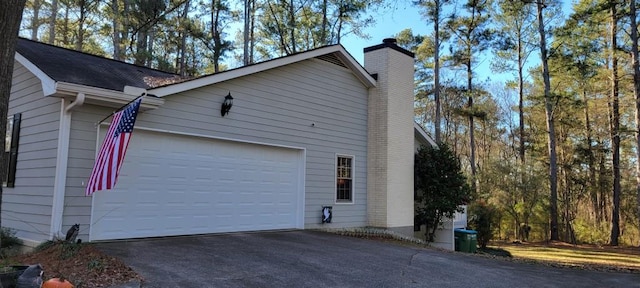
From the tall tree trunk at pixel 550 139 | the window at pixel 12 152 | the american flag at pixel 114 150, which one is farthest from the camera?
the tall tree trunk at pixel 550 139

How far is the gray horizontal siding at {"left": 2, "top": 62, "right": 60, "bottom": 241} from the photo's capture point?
7230mm

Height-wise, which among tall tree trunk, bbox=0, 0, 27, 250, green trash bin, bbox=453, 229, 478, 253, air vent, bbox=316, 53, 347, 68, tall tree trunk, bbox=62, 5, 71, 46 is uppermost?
tall tree trunk, bbox=62, 5, 71, 46

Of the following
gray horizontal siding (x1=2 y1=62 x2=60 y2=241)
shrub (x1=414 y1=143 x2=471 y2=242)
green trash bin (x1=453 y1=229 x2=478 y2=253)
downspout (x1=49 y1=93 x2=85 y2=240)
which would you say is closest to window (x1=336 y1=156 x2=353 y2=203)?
shrub (x1=414 y1=143 x2=471 y2=242)

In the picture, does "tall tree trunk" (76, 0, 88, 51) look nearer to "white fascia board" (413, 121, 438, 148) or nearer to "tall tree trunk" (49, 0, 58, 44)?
A: "tall tree trunk" (49, 0, 58, 44)

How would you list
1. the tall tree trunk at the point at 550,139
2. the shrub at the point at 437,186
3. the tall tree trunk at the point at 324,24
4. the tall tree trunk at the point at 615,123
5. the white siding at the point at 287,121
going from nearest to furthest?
the white siding at the point at 287,121 → the shrub at the point at 437,186 → the tall tree trunk at the point at 615,123 → the tall tree trunk at the point at 550,139 → the tall tree trunk at the point at 324,24

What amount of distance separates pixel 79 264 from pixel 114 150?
1.53 m

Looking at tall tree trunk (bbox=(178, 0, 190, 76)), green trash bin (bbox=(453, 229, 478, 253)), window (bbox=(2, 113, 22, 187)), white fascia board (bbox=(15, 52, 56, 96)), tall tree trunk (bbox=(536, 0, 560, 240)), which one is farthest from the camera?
tall tree trunk (bbox=(178, 0, 190, 76))

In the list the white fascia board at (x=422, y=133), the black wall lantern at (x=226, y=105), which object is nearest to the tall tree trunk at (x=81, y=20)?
the black wall lantern at (x=226, y=105)

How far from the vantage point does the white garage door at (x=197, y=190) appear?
785 centimetres

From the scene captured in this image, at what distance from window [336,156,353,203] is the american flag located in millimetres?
6250

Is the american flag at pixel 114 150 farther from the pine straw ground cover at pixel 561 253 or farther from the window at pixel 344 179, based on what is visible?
the window at pixel 344 179

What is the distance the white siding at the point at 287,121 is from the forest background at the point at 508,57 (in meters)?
11.0

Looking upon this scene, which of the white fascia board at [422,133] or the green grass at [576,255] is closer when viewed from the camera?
the white fascia board at [422,133]

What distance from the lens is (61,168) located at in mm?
7074
